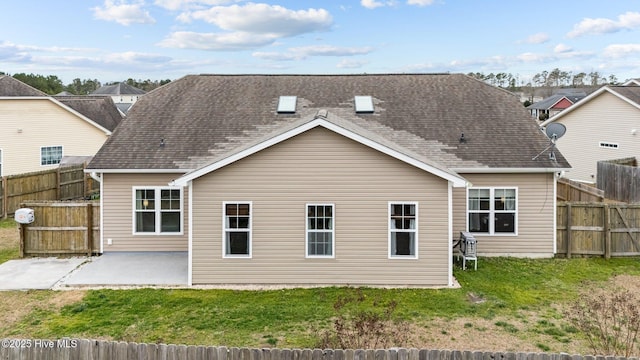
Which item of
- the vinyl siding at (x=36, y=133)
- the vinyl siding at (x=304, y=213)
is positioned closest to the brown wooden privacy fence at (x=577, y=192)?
the vinyl siding at (x=304, y=213)

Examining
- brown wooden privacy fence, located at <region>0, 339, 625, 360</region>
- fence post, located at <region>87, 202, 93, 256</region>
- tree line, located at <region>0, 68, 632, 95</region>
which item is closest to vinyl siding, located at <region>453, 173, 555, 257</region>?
brown wooden privacy fence, located at <region>0, 339, 625, 360</region>

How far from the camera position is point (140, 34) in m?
29.8

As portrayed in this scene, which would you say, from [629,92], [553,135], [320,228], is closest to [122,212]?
[320,228]

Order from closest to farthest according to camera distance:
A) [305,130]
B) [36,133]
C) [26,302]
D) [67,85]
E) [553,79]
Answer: [26,302], [305,130], [36,133], [67,85], [553,79]

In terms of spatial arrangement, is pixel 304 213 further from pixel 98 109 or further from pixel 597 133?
pixel 98 109

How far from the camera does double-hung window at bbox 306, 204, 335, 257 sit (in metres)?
12.2

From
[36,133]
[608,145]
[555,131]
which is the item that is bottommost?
[555,131]

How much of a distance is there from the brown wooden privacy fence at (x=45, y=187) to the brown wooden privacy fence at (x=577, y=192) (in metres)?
23.1

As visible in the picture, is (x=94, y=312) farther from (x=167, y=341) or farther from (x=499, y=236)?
(x=499, y=236)

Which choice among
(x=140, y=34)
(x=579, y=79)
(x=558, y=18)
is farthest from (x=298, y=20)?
(x=579, y=79)

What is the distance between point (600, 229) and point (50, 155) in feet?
91.5

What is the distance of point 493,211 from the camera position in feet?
48.8

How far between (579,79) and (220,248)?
132m

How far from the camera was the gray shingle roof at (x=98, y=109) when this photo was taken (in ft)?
97.6
